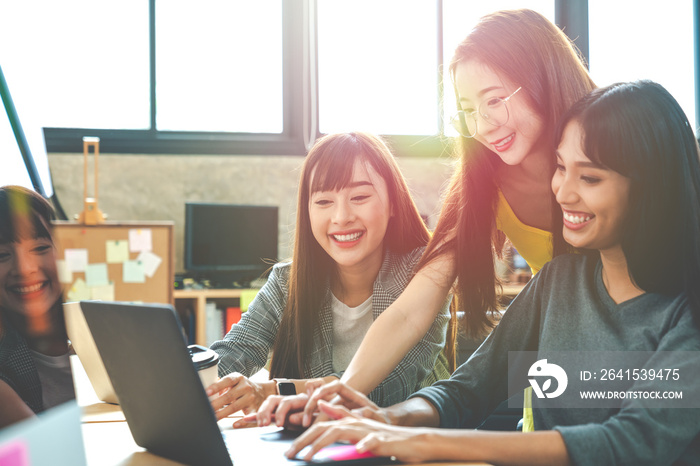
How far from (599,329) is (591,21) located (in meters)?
3.94

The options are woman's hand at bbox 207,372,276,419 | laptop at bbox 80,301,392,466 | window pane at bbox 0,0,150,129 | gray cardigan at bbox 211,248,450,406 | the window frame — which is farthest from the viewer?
the window frame

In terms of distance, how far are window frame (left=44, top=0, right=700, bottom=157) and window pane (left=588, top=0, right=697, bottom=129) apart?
0.07 meters

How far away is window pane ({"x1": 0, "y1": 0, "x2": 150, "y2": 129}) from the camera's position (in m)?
3.94

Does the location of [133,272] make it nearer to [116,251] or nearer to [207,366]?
[116,251]

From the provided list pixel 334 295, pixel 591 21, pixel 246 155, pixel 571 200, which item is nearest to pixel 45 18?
pixel 246 155

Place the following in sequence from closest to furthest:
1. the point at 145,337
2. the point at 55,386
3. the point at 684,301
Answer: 1. the point at 55,386
2. the point at 145,337
3. the point at 684,301

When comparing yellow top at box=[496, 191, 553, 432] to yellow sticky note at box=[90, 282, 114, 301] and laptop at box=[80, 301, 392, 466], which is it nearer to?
laptop at box=[80, 301, 392, 466]

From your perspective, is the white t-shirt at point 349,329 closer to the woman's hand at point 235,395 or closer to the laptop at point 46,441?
the woman's hand at point 235,395

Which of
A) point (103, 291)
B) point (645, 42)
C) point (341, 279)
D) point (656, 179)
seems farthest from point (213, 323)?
point (645, 42)

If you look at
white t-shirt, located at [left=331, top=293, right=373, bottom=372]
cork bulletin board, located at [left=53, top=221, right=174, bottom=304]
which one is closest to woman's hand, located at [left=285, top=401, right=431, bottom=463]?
white t-shirt, located at [left=331, top=293, right=373, bottom=372]

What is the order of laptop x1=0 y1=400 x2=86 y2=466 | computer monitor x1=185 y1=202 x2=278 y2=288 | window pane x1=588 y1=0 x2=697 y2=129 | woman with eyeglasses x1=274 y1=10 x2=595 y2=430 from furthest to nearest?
window pane x1=588 y1=0 x2=697 y2=129, computer monitor x1=185 y1=202 x2=278 y2=288, woman with eyeglasses x1=274 y1=10 x2=595 y2=430, laptop x1=0 y1=400 x2=86 y2=466

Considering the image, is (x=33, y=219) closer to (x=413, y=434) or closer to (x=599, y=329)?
(x=413, y=434)

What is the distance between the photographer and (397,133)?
443 cm

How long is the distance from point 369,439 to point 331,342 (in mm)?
786
